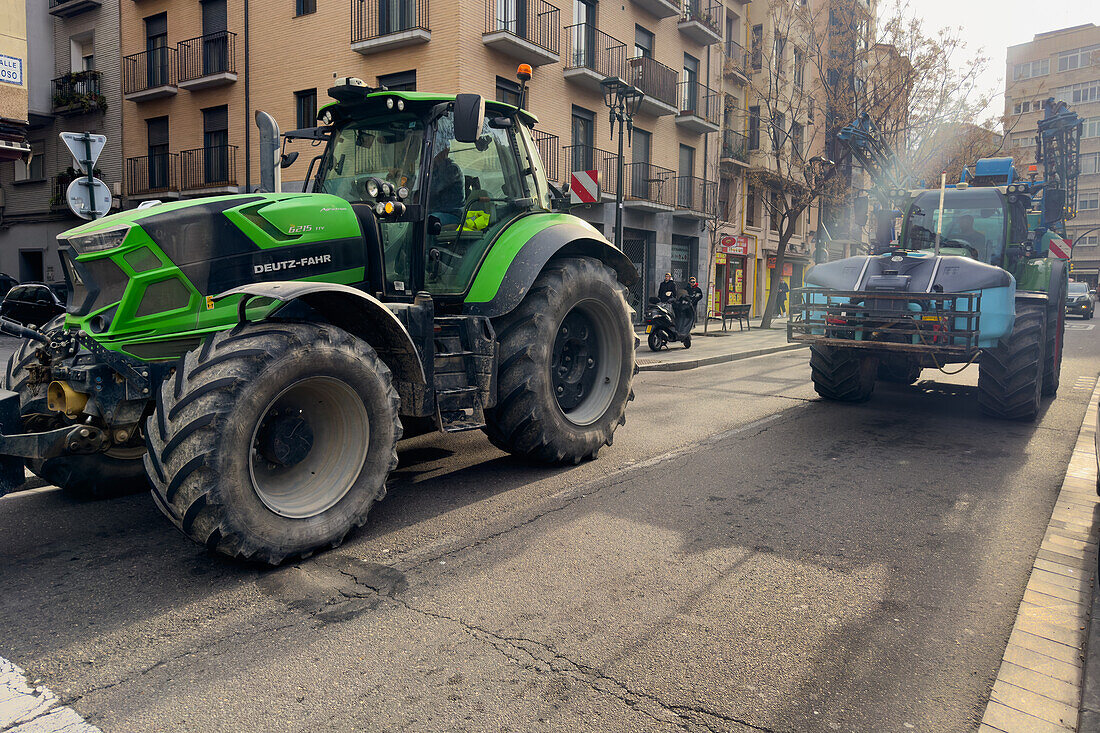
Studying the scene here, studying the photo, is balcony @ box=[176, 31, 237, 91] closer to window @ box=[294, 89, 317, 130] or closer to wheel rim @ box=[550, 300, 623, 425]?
window @ box=[294, 89, 317, 130]

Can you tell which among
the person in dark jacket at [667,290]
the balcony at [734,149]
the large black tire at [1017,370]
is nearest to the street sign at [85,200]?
the large black tire at [1017,370]

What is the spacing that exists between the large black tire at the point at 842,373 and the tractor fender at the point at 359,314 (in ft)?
19.2

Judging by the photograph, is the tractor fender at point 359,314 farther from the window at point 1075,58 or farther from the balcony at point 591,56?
the window at point 1075,58

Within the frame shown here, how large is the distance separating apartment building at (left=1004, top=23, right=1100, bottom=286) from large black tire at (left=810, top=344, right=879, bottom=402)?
74.3 m

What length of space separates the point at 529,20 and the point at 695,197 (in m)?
10.6

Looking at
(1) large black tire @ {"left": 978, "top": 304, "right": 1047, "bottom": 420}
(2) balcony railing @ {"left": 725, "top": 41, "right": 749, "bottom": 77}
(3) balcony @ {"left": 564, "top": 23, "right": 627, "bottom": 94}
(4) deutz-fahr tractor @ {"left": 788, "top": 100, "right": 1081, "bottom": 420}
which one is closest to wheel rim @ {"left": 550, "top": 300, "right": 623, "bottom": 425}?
(4) deutz-fahr tractor @ {"left": 788, "top": 100, "right": 1081, "bottom": 420}

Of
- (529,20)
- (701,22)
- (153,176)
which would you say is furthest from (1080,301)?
(153,176)

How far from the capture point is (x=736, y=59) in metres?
31.9

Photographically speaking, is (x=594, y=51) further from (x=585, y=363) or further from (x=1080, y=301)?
(x=1080, y=301)

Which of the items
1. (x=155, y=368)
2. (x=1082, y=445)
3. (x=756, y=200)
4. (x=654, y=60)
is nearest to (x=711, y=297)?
(x=756, y=200)

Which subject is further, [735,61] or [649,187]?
[735,61]

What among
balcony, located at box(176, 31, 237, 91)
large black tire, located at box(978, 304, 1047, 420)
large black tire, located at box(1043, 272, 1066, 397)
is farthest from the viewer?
balcony, located at box(176, 31, 237, 91)

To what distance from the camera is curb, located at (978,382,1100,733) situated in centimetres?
263

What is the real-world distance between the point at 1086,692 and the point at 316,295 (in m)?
3.70
